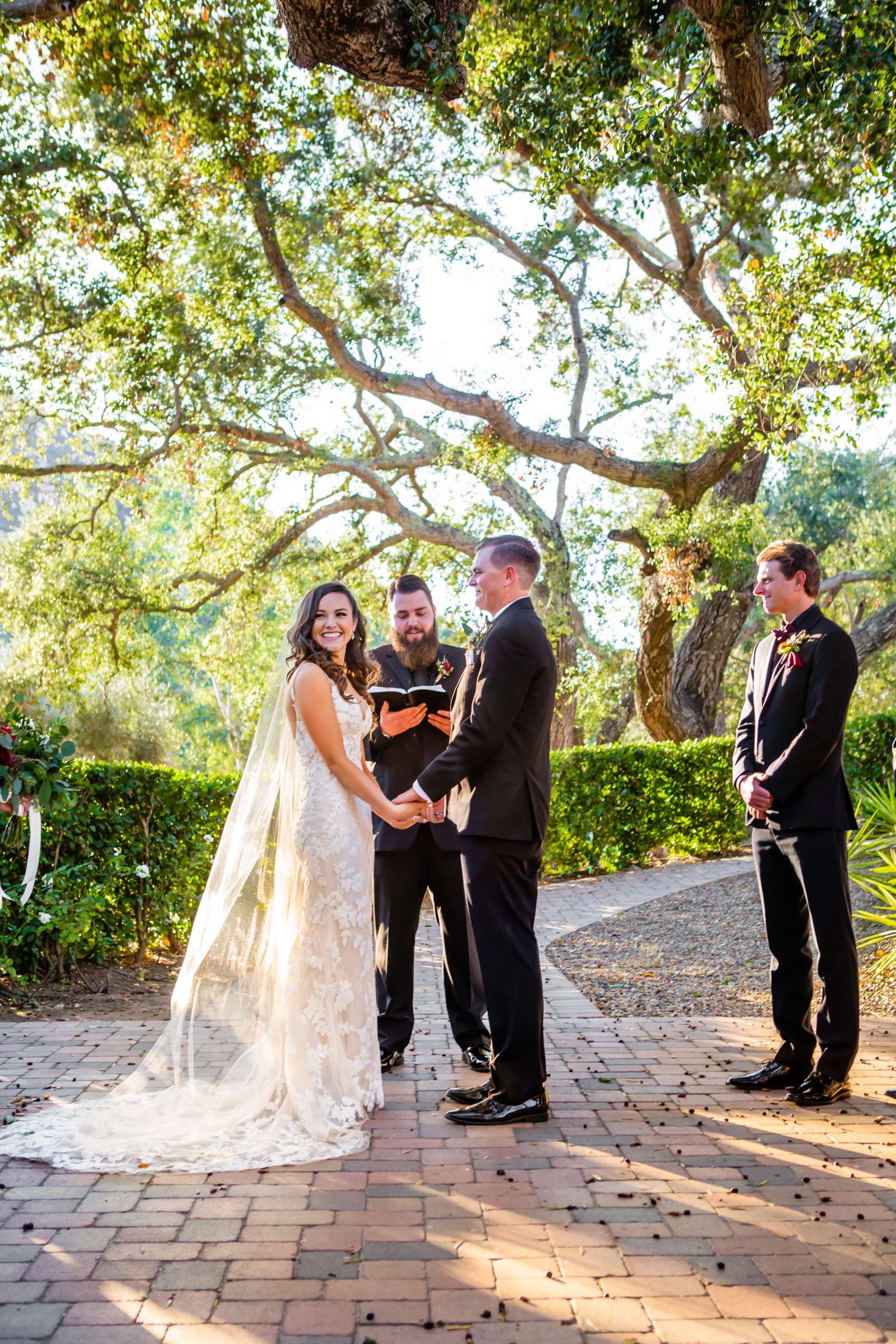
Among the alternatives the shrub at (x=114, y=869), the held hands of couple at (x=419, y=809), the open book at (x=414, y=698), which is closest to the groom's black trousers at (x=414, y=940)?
the held hands of couple at (x=419, y=809)

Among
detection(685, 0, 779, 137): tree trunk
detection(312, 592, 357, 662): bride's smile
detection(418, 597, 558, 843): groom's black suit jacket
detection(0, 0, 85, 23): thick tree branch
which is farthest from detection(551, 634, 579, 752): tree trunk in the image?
detection(418, 597, 558, 843): groom's black suit jacket

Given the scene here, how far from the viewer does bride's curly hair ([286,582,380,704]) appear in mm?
4617

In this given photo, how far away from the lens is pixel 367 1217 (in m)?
3.34

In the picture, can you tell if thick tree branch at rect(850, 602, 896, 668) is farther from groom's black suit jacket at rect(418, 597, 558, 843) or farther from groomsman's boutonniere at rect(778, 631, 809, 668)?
groom's black suit jacket at rect(418, 597, 558, 843)

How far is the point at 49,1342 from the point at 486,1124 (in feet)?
6.42

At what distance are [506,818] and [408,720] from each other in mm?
1002

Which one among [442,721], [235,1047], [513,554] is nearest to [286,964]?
[235,1047]

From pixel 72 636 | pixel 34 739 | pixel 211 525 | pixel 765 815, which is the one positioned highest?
pixel 211 525

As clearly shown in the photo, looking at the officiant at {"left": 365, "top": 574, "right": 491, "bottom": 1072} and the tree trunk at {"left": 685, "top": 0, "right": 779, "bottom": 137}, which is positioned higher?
the tree trunk at {"left": 685, "top": 0, "right": 779, "bottom": 137}

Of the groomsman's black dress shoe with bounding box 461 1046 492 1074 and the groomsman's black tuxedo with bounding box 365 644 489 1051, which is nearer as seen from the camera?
the groomsman's black dress shoe with bounding box 461 1046 492 1074

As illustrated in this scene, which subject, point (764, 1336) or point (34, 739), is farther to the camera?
point (34, 739)

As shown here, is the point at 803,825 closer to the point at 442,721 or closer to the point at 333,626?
the point at 442,721

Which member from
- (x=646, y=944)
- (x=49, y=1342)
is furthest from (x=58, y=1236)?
(x=646, y=944)

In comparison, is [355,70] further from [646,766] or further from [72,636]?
[72,636]
